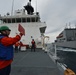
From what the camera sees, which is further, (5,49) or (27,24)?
(27,24)

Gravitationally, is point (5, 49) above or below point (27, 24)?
below

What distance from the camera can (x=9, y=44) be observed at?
13.4 feet

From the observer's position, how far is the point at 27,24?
26141 millimetres

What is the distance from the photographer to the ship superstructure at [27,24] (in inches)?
1009

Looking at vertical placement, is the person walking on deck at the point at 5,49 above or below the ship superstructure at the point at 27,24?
below

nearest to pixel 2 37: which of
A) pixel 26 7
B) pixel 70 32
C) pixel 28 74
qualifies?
pixel 28 74

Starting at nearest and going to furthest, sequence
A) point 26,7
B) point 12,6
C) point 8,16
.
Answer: point 8,16 → point 12,6 → point 26,7

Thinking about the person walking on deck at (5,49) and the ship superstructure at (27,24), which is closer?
the person walking on deck at (5,49)

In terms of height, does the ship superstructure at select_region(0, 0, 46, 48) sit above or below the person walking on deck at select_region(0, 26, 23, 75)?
above

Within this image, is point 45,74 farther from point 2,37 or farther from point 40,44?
point 40,44

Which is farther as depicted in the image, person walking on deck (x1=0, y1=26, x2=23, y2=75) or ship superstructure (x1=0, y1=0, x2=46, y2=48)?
ship superstructure (x1=0, y1=0, x2=46, y2=48)

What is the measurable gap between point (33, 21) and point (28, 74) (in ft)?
67.3

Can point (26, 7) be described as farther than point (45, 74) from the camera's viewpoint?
Yes

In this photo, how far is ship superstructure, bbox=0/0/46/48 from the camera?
2562 cm
